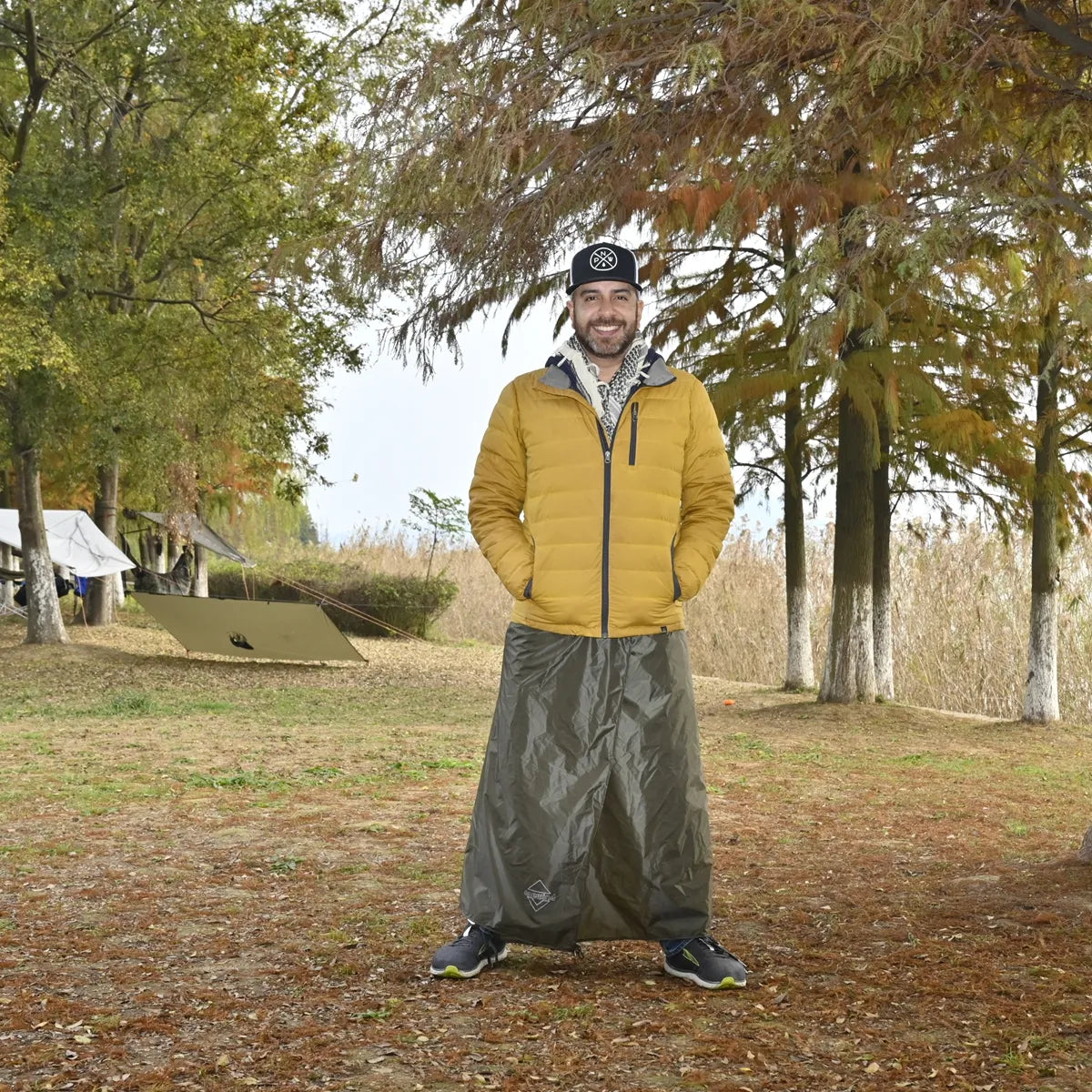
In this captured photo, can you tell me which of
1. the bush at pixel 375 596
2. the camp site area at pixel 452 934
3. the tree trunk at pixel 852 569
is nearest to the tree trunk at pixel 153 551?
the bush at pixel 375 596

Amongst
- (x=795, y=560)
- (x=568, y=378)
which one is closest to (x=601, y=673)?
(x=568, y=378)

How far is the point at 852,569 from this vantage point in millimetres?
11688

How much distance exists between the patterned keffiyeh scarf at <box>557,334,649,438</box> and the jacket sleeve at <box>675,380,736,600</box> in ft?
0.52

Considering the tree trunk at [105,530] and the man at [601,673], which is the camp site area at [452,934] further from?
the tree trunk at [105,530]

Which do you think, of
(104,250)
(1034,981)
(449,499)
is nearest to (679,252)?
(104,250)

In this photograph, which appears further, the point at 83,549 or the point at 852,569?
the point at 83,549

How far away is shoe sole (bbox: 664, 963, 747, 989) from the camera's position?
3.32 m

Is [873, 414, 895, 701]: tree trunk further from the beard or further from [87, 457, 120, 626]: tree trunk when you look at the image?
[87, 457, 120, 626]: tree trunk

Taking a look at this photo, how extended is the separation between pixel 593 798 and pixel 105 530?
55.5ft

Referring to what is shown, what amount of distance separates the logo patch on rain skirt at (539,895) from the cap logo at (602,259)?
5.13 feet

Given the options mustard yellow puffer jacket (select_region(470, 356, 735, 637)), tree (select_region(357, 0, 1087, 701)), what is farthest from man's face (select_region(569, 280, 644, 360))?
tree (select_region(357, 0, 1087, 701))

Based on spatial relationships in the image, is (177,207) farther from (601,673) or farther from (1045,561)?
(601,673)

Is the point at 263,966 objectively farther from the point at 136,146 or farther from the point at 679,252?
the point at 136,146

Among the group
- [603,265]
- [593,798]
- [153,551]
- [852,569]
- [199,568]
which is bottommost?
[593,798]
